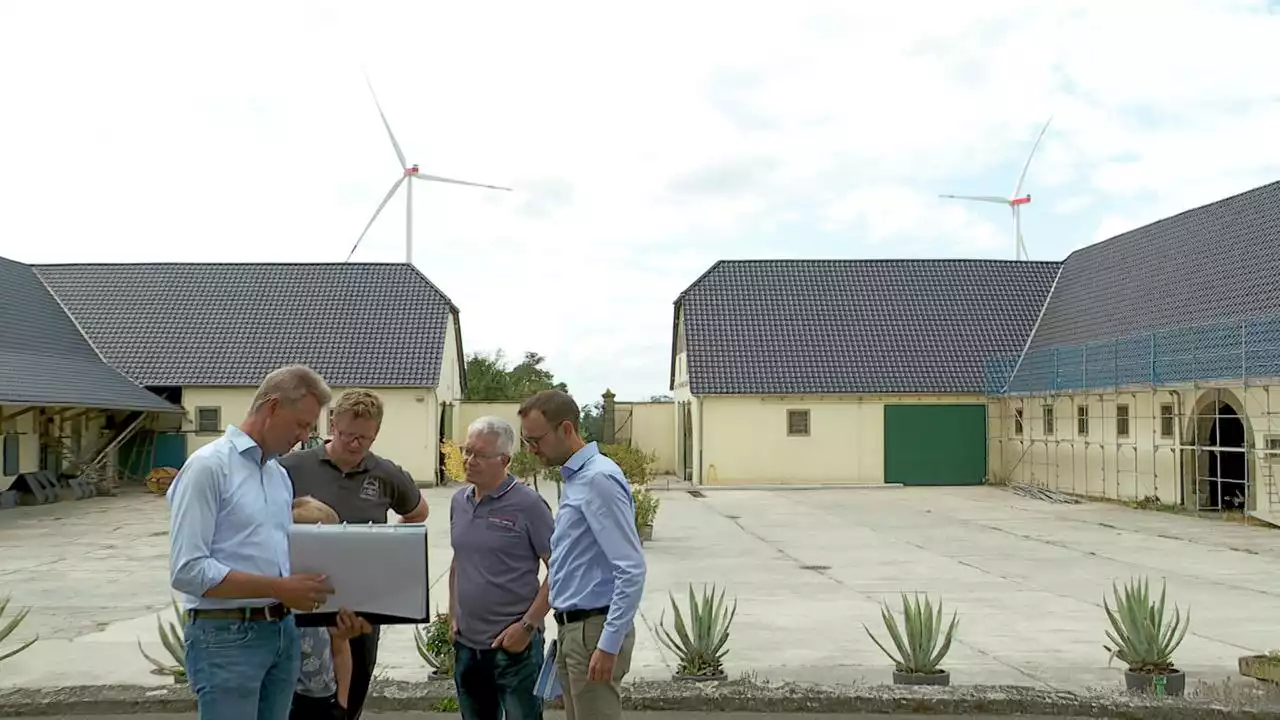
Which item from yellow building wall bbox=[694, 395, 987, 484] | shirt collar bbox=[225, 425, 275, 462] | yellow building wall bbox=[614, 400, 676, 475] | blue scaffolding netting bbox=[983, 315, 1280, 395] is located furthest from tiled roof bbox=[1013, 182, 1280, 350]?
shirt collar bbox=[225, 425, 275, 462]

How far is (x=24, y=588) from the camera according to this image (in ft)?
41.6

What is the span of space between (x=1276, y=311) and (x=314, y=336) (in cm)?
2395

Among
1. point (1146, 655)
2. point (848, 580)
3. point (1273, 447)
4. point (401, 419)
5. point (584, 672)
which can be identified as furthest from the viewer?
point (401, 419)

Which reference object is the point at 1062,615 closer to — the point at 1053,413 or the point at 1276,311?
the point at 1276,311

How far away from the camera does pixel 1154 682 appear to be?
23.7 ft

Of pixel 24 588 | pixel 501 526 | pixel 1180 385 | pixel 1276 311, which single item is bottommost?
pixel 24 588

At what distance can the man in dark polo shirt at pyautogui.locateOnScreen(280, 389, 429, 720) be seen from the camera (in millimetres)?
5148

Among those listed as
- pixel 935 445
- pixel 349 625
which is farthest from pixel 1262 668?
pixel 935 445

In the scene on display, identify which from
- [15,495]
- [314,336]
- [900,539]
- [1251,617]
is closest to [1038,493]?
[900,539]

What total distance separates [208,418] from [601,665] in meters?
29.3

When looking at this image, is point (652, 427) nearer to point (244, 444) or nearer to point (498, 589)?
point (498, 589)

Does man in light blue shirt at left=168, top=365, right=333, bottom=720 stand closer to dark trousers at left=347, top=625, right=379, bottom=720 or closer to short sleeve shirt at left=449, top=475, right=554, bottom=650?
short sleeve shirt at left=449, top=475, right=554, bottom=650

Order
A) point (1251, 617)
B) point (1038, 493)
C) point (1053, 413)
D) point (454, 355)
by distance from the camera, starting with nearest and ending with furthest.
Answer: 1. point (1251, 617)
2. point (1038, 493)
3. point (1053, 413)
4. point (454, 355)

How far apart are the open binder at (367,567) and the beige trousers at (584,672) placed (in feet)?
1.88
